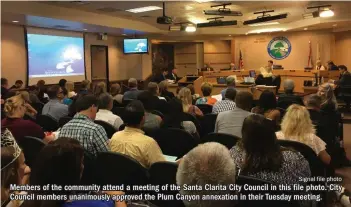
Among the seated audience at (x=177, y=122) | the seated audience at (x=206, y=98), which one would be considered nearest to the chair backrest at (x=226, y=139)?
the seated audience at (x=177, y=122)

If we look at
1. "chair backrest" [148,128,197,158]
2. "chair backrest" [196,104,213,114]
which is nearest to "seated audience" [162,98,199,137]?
"chair backrest" [148,128,197,158]

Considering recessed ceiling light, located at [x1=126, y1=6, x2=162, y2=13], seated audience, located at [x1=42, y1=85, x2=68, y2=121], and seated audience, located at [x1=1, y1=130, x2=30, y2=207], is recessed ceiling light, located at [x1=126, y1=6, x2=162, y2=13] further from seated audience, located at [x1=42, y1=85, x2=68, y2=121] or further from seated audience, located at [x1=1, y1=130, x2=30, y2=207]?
seated audience, located at [x1=1, y1=130, x2=30, y2=207]

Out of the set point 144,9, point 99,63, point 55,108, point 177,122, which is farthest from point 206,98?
point 99,63

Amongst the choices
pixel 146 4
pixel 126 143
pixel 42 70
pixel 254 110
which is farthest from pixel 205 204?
pixel 42 70

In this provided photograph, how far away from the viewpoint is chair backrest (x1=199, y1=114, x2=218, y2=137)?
4.53 m

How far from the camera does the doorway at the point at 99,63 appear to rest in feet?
42.2

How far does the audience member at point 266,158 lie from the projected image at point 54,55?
928 cm

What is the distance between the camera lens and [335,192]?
330cm

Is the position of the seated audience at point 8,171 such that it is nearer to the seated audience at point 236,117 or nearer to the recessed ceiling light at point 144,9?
the seated audience at point 236,117

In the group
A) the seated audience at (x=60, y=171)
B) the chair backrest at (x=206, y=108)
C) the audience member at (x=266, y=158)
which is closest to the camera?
the seated audience at (x=60, y=171)

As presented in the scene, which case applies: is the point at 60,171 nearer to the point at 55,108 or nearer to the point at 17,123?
the point at 17,123

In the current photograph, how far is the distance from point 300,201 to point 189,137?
1.42 meters

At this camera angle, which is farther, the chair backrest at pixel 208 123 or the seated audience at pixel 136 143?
the chair backrest at pixel 208 123

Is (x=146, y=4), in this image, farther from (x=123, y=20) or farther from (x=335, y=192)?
(x=335, y=192)
